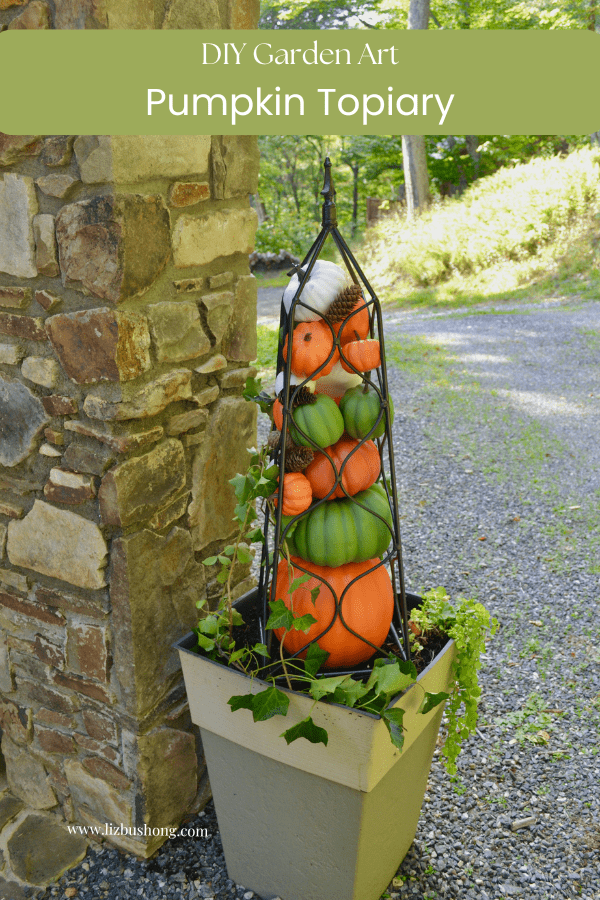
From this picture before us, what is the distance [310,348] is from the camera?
4.16 ft

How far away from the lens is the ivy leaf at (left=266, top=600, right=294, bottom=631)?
4.15 ft

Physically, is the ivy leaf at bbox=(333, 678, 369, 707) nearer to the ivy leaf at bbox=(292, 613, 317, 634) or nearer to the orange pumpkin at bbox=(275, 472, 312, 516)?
the ivy leaf at bbox=(292, 613, 317, 634)

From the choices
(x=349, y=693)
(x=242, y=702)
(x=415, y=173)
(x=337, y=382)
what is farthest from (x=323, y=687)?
(x=415, y=173)

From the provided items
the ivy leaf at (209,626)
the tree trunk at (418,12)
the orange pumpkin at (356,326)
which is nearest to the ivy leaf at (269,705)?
the ivy leaf at (209,626)

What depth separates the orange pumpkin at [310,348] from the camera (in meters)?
1.27

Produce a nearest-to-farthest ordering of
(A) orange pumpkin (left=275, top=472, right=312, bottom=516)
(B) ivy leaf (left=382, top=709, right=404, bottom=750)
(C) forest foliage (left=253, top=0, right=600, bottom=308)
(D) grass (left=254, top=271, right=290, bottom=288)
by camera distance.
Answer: (B) ivy leaf (left=382, top=709, right=404, bottom=750), (A) orange pumpkin (left=275, top=472, right=312, bottom=516), (C) forest foliage (left=253, top=0, right=600, bottom=308), (D) grass (left=254, top=271, right=290, bottom=288)

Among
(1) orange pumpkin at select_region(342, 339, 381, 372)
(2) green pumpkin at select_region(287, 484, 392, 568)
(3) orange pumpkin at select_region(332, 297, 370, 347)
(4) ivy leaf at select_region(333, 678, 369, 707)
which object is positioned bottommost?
(4) ivy leaf at select_region(333, 678, 369, 707)

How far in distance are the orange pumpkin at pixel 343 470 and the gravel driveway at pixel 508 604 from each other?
1.00 meters

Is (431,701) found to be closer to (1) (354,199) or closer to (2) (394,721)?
(2) (394,721)

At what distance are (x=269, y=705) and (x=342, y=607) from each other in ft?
0.79

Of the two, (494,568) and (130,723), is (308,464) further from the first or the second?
(494,568)

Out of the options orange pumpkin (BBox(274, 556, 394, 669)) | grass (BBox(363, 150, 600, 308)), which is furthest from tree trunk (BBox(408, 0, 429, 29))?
orange pumpkin (BBox(274, 556, 394, 669))

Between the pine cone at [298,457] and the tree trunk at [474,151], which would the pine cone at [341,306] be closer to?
the pine cone at [298,457]

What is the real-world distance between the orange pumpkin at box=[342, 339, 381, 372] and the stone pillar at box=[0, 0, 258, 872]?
401 millimetres
